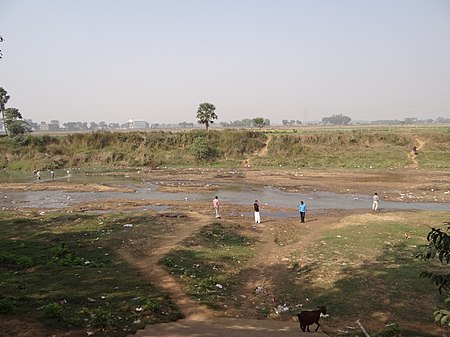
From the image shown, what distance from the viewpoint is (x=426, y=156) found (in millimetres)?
53688

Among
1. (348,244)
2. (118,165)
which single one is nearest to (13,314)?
(348,244)

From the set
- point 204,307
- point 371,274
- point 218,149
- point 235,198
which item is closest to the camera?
point 204,307

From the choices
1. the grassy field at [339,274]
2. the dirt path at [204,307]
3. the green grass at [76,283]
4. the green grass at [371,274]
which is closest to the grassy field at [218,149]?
the green grass at [371,274]

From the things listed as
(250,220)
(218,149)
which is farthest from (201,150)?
(250,220)

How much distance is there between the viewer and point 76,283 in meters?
12.2

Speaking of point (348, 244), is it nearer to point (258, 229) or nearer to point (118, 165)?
point (258, 229)

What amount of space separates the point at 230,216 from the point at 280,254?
372 inches

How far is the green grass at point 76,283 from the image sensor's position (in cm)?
946

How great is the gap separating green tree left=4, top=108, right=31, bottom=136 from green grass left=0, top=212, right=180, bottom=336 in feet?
196

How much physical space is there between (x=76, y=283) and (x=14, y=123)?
233 ft

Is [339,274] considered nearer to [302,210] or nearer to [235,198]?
[302,210]

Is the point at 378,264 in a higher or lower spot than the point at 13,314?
lower

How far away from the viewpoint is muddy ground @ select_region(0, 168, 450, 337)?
929 cm

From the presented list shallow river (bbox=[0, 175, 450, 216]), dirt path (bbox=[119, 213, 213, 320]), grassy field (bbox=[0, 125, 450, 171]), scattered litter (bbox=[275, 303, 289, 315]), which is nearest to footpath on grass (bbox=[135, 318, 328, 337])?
dirt path (bbox=[119, 213, 213, 320])
